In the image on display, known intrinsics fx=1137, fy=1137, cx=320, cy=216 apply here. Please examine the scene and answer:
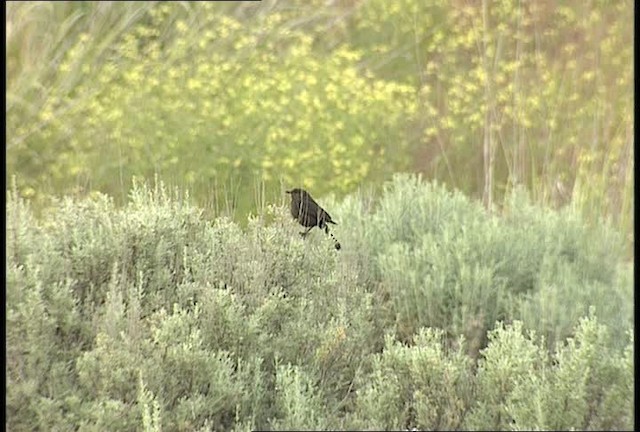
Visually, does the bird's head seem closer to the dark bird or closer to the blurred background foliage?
the dark bird

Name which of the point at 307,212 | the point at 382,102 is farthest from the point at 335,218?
the point at 382,102

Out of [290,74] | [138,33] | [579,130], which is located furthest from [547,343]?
[138,33]

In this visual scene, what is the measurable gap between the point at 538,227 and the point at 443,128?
421 mm

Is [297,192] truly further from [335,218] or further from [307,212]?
[335,218]

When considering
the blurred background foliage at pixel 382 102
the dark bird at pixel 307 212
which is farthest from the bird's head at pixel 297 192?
the blurred background foliage at pixel 382 102

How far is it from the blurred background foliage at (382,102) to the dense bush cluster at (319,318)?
101 mm

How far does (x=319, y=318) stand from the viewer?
98.4 inches

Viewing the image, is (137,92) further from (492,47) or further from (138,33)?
(492,47)

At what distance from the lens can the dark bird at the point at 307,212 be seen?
7.77 feet

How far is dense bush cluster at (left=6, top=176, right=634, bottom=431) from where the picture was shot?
232 cm

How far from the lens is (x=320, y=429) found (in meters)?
2.65

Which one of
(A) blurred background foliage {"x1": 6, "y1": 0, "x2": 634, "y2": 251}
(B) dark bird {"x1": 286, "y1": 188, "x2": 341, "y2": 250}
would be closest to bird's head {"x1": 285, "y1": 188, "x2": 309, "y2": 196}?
(B) dark bird {"x1": 286, "y1": 188, "x2": 341, "y2": 250}

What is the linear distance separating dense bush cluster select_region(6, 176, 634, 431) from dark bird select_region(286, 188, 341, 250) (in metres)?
0.02

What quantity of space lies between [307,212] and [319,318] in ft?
0.83
